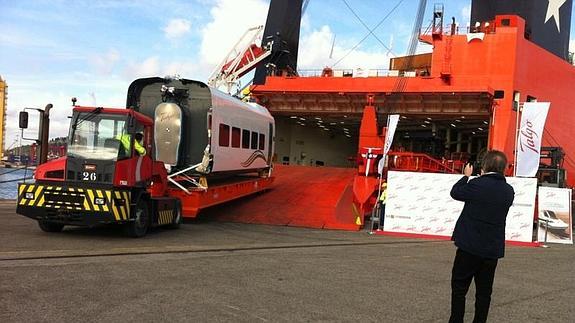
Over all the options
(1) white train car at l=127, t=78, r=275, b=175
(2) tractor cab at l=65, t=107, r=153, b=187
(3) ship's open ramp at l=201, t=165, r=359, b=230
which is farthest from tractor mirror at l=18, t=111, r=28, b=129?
(3) ship's open ramp at l=201, t=165, r=359, b=230

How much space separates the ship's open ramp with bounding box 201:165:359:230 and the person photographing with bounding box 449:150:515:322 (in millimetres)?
10771

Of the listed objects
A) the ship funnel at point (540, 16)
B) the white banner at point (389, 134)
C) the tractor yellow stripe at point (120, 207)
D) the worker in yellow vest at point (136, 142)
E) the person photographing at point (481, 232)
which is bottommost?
the tractor yellow stripe at point (120, 207)

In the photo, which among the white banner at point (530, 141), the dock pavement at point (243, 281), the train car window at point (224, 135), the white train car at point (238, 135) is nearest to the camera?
the dock pavement at point (243, 281)

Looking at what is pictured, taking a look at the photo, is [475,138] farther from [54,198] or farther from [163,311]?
[163,311]

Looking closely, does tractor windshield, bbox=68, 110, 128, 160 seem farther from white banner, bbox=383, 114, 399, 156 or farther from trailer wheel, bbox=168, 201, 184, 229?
white banner, bbox=383, 114, 399, 156

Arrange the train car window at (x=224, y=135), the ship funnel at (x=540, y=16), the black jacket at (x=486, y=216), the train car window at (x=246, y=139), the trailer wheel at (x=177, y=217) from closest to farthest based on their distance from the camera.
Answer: the black jacket at (x=486, y=216)
the trailer wheel at (x=177, y=217)
the train car window at (x=224, y=135)
the train car window at (x=246, y=139)
the ship funnel at (x=540, y=16)

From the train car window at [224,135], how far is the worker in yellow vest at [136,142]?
3766mm

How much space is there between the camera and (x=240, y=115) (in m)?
16.8

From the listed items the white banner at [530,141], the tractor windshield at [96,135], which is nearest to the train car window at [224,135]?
the tractor windshield at [96,135]

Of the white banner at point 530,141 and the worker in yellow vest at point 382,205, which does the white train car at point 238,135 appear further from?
the white banner at point 530,141

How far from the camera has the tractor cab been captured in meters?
10.7

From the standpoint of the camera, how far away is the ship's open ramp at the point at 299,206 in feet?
53.5

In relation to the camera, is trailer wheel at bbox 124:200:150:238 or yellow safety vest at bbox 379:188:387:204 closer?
trailer wheel at bbox 124:200:150:238

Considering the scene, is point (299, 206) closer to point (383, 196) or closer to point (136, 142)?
point (383, 196)
